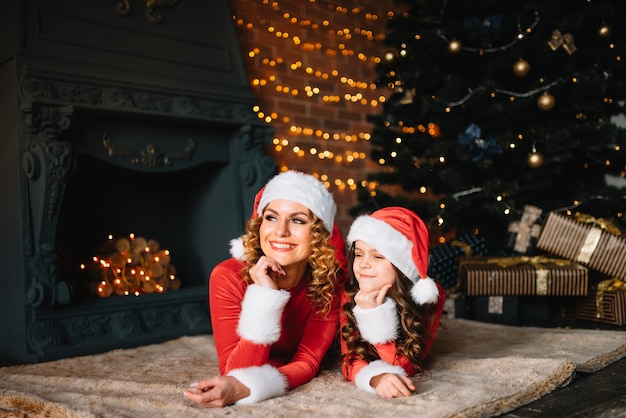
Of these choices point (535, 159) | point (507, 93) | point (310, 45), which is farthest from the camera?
point (310, 45)

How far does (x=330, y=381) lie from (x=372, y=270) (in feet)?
1.27

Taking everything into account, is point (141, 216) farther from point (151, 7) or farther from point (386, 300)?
point (386, 300)

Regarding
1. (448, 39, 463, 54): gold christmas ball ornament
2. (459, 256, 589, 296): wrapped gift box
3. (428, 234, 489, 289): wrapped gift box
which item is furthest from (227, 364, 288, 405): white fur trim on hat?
(448, 39, 463, 54): gold christmas ball ornament

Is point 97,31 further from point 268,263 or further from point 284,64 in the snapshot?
point 268,263

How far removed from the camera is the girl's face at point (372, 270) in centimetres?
178

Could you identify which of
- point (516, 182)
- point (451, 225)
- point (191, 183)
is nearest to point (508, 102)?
point (516, 182)

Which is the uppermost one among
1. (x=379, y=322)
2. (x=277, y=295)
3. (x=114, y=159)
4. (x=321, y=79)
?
(x=321, y=79)

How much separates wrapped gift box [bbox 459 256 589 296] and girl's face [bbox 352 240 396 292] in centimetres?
123

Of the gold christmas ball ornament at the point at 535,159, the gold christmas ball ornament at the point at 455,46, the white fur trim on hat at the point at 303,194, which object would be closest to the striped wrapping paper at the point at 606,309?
the gold christmas ball ornament at the point at 535,159

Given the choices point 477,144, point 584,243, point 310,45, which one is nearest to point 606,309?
point 584,243

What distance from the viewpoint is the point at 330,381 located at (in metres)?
1.87

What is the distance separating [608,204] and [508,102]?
30.6 inches

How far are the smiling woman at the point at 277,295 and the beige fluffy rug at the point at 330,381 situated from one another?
7 cm

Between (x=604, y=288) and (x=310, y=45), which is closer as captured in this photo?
(x=604, y=288)
